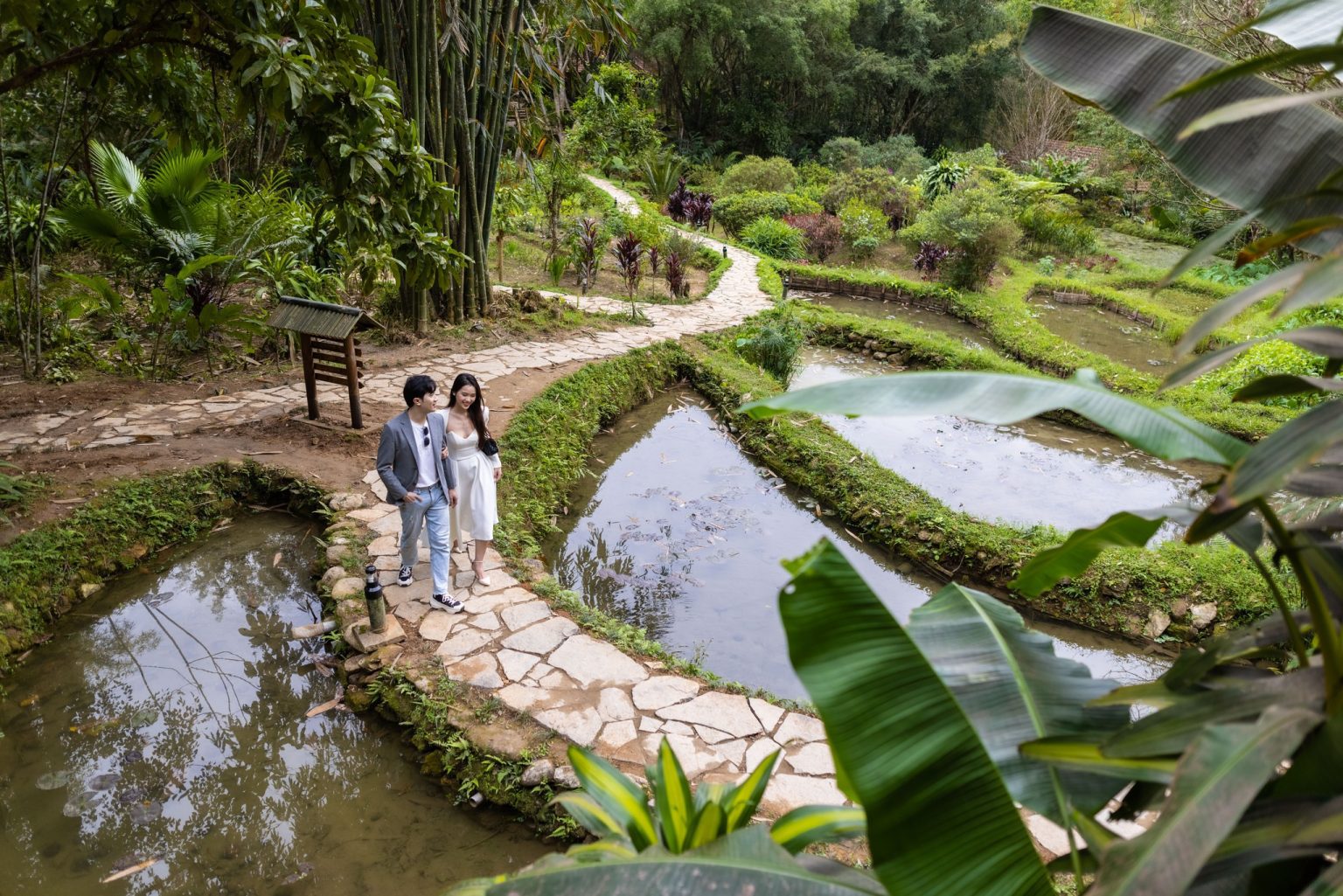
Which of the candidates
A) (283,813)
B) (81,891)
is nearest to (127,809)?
(81,891)

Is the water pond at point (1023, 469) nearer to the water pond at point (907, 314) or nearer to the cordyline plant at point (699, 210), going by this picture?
the water pond at point (907, 314)

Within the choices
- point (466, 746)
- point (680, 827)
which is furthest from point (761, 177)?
point (680, 827)

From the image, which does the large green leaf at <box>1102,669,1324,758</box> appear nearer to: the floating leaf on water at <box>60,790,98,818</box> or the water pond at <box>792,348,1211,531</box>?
the floating leaf on water at <box>60,790,98,818</box>

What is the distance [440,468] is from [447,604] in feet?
2.73

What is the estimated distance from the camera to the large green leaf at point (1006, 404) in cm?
128

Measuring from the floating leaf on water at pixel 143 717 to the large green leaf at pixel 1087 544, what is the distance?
4357 millimetres

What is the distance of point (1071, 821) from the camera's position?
1336 mm

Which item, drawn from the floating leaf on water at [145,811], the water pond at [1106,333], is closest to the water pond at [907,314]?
the water pond at [1106,333]

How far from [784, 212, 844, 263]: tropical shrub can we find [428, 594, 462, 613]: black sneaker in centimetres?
1586

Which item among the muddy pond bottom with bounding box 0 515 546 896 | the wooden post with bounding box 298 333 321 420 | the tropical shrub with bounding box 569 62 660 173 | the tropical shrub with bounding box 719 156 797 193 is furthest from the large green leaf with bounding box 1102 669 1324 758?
the tropical shrub with bounding box 719 156 797 193

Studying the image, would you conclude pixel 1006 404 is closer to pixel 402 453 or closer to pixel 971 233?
pixel 402 453

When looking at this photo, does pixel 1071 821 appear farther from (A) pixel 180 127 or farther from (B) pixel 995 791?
(A) pixel 180 127

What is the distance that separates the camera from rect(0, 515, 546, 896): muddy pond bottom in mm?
3250

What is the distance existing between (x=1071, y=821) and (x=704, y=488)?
597 cm
